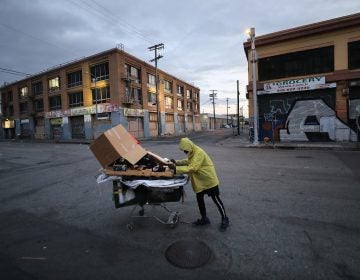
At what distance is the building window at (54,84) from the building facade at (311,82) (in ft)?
107

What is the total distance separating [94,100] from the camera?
1453 inches

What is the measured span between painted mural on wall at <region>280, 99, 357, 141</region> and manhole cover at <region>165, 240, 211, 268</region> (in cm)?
1965

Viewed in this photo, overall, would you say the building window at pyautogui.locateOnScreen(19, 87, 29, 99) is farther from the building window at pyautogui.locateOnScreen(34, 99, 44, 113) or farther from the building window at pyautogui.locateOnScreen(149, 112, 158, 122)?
the building window at pyautogui.locateOnScreen(149, 112, 158, 122)

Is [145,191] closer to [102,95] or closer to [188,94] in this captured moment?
[102,95]

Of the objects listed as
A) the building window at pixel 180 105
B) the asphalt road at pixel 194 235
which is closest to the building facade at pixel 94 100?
the building window at pixel 180 105

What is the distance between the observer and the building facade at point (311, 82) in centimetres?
1906

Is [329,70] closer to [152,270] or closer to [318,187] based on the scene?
[318,187]

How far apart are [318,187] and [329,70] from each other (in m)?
16.6

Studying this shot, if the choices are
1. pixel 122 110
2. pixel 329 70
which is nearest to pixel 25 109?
pixel 122 110

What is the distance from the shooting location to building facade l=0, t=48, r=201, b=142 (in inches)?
1373

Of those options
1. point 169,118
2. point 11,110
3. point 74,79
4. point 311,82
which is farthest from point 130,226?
point 11,110

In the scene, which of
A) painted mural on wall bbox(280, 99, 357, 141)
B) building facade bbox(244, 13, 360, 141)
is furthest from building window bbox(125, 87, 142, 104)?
painted mural on wall bbox(280, 99, 357, 141)

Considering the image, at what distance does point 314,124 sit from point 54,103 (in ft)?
132

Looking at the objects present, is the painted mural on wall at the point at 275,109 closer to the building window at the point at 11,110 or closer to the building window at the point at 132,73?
the building window at the point at 132,73
